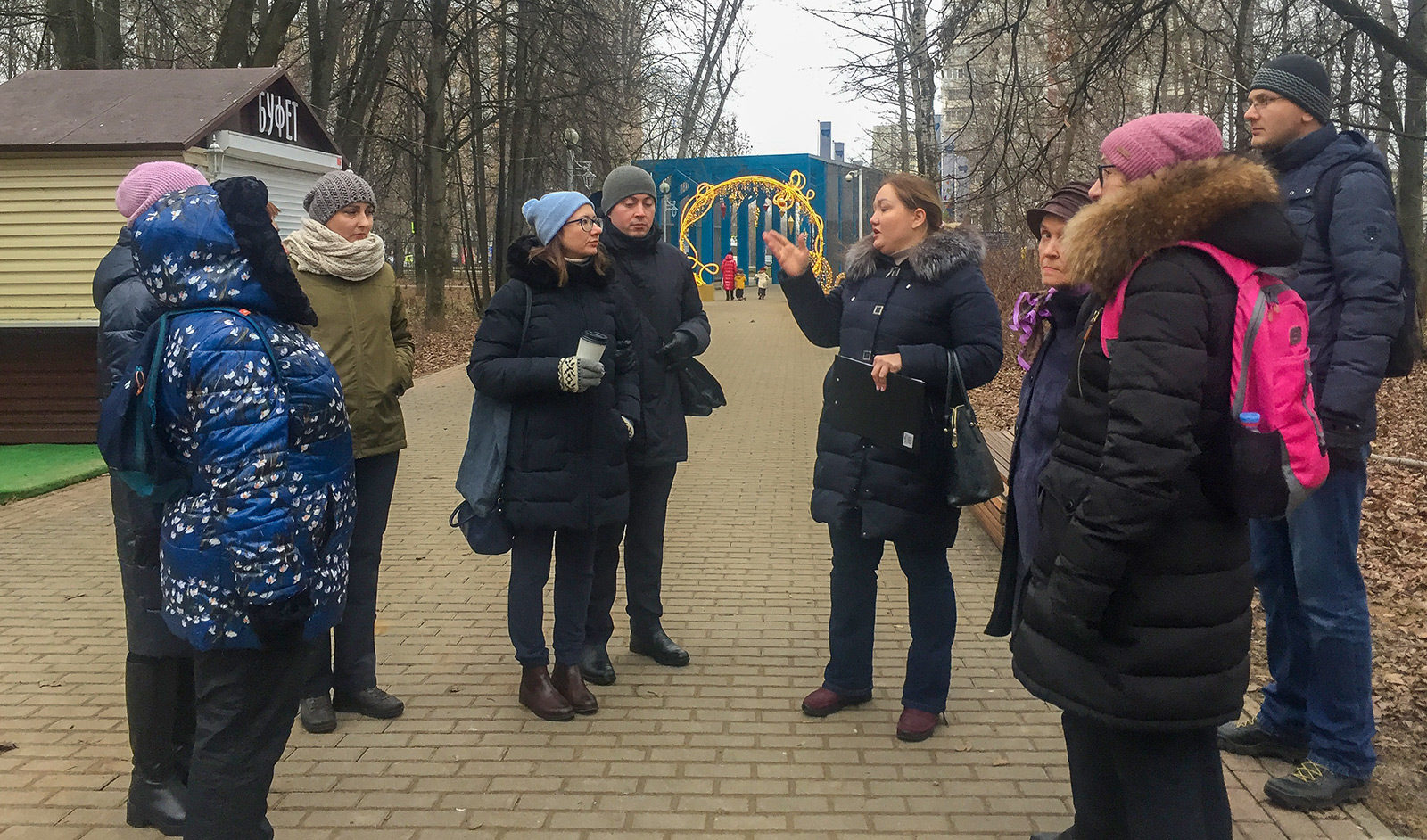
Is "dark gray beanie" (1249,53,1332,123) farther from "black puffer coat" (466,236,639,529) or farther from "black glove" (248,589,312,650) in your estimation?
"black glove" (248,589,312,650)

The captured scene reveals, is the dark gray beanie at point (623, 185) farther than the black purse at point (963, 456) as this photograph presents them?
Yes

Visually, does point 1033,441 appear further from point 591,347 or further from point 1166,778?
point 591,347

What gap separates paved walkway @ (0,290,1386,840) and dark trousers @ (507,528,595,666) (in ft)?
0.89

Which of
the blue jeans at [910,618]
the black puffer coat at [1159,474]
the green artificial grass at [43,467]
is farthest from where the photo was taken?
the green artificial grass at [43,467]

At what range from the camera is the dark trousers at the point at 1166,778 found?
99.0 inches

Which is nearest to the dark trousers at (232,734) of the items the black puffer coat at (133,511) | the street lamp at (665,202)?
the black puffer coat at (133,511)

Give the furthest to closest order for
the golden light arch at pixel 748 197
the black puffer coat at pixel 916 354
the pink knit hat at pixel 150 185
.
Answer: the golden light arch at pixel 748 197 → the black puffer coat at pixel 916 354 → the pink knit hat at pixel 150 185

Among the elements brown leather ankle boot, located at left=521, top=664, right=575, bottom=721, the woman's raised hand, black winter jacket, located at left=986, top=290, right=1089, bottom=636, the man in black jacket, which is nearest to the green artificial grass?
the man in black jacket

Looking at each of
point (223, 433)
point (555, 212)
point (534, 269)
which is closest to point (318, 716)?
point (534, 269)

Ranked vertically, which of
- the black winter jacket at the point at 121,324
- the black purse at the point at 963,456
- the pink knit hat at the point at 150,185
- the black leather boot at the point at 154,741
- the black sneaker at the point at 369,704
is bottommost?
the black sneaker at the point at 369,704

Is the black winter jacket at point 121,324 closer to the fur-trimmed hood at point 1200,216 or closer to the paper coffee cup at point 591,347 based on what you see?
the paper coffee cup at point 591,347

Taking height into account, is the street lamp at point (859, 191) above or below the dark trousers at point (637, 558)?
above

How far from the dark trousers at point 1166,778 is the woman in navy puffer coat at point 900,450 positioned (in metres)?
1.33

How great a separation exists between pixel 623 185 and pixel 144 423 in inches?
91.8
